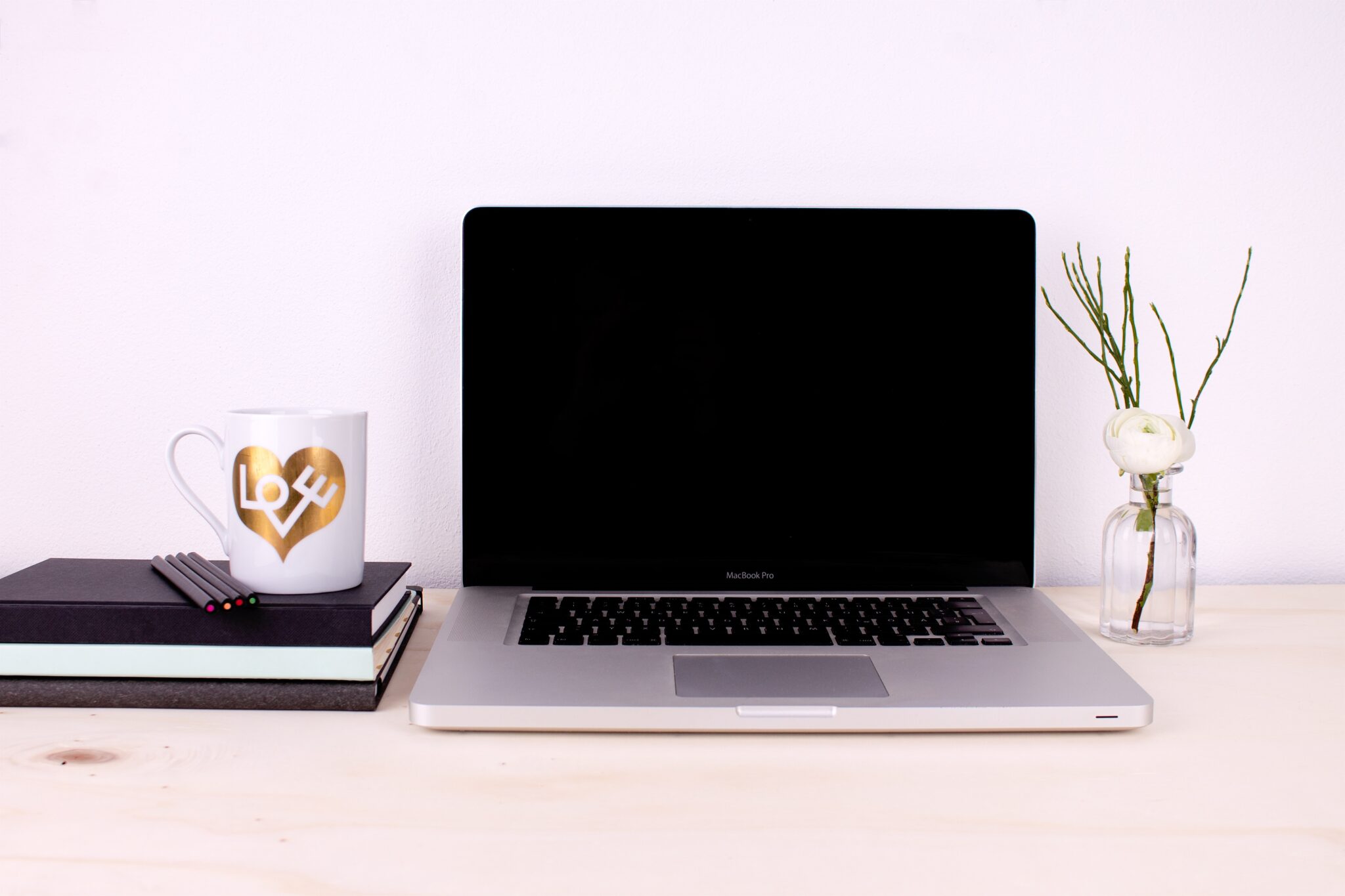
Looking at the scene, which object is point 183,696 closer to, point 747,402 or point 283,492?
point 283,492

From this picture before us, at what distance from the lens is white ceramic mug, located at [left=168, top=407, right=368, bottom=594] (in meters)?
0.67

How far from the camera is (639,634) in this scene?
707mm

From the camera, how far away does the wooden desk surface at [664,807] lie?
16.9 inches

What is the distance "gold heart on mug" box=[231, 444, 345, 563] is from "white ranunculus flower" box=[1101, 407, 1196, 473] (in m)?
0.65

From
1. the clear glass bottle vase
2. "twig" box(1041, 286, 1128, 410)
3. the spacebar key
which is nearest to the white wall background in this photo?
"twig" box(1041, 286, 1128, 410)

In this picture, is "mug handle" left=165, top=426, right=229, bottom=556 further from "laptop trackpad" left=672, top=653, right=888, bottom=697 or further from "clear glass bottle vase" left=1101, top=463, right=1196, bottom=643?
"clear glass bottle vase" left=1101, top=463, right=1196, bottom=643

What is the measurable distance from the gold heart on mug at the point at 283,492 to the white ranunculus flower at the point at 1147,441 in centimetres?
65

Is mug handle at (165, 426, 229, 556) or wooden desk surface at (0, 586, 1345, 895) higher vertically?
mug handle at (165, 426, 229, 556)

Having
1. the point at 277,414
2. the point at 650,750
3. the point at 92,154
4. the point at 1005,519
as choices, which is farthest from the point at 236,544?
the point at 1005,519

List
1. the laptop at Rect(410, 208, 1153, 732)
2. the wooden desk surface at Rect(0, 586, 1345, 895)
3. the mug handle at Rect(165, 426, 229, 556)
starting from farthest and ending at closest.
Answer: the laptop at Rect(410, 208, 1153, 732), the mug handle at Rect(165, 426, 229, 556), the wooden desk surface at Rect(0, 586, 1345, 895)

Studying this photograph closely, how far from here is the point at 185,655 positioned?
0.63 m

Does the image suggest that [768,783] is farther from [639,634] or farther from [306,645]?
[306,645]

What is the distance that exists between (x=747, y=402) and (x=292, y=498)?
0.40m

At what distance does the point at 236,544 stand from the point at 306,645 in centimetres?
12
